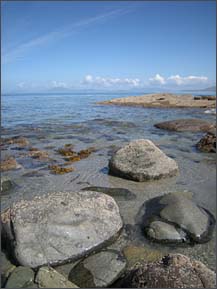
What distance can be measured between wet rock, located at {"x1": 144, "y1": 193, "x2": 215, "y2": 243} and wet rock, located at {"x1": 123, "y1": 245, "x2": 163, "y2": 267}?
403 mm

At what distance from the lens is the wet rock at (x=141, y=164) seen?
8.86 metres

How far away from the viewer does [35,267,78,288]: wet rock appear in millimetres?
4121

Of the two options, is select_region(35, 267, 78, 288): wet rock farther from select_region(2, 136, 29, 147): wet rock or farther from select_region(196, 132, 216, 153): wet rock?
select_region(2, 136, 29, 147): wet rock

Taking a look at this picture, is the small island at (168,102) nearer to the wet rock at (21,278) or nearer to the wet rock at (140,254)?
the wet rock at (140,254)

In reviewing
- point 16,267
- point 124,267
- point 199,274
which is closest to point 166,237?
point 124,267

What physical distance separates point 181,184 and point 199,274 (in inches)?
191

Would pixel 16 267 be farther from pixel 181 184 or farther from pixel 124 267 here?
pixel 181 184

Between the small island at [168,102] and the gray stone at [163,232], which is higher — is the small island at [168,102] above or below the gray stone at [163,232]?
above

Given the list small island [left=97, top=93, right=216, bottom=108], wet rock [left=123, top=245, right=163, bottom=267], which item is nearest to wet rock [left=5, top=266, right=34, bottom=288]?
wet rock [left=123, top=245, right=163, bottom=267]

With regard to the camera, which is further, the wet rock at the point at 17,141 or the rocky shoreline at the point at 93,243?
the wet rock at the point at 17,141

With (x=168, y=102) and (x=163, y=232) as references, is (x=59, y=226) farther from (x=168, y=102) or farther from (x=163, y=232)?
(x=168, y=102)

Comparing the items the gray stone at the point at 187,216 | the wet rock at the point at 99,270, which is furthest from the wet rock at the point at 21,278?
the gray stone at the point at 187,216

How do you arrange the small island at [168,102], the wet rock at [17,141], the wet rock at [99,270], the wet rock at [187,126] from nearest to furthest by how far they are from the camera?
the wet rock at [99,270] < the wet rock at [17,141] < the wet rock at [187,126] < the small island at [168,102]

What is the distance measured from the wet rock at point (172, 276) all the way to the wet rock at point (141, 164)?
4.60 m
